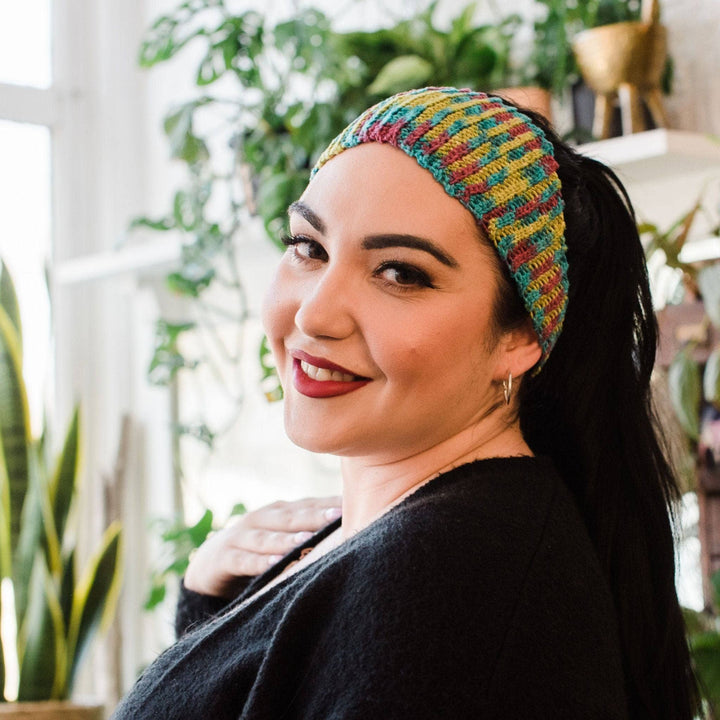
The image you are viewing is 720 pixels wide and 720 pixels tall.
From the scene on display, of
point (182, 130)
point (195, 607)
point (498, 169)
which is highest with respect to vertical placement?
point (182, 130)

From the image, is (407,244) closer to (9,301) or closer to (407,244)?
(407,244)

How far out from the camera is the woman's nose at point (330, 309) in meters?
0.91

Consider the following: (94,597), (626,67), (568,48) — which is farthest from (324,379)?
(94,597)

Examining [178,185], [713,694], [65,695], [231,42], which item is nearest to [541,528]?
[713,694]

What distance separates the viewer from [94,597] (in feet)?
8.54

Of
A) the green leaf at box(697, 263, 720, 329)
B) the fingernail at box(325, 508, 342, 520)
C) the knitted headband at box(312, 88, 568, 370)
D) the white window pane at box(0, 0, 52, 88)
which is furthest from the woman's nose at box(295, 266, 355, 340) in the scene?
the white window pane at box(0, 0, 52, 88)

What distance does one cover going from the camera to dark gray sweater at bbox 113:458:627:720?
748 mm

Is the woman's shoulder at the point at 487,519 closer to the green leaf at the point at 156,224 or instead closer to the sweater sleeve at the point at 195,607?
the sweater sleeve at the point at 195,607

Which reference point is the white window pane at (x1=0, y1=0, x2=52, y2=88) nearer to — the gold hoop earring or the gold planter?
the gold planter

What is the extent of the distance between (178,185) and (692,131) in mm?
1548

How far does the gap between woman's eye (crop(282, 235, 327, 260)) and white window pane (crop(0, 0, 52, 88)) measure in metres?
2.21

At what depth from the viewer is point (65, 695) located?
2.47 meters

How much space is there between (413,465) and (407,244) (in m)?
0.21

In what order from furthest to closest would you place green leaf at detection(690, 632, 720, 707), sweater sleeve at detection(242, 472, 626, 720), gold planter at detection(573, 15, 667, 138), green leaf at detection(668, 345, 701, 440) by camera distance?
gold planter at detection(573, 15, 667, 138)
green leaf at detection(668, 345, 701, 440)
green leaf at detection(690, 632, 720, 707)
sweater sleeve at detection(242, 472, 626, 720)
